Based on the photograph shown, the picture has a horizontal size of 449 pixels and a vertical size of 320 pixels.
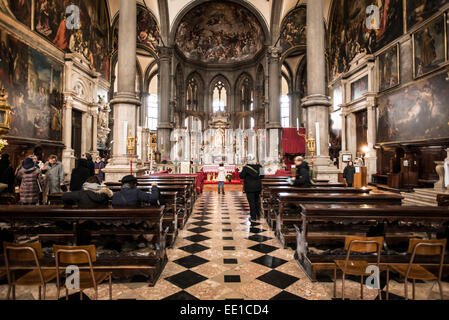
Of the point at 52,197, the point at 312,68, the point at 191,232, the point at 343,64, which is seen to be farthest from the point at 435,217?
the point at 343,64

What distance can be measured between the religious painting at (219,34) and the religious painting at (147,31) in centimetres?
174

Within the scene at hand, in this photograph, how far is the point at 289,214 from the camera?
512cm

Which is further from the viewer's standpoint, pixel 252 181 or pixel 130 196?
pixel 252 181

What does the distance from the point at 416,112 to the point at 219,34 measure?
17750mm

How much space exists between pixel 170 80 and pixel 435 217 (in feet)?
62.8

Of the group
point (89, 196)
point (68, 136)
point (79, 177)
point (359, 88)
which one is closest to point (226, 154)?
point (359, 88)

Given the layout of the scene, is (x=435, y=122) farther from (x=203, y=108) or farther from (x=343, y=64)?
(x=203, y=108)

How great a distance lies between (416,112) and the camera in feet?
36.1

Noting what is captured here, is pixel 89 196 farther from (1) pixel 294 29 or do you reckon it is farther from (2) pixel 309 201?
(1) pixel 294 29

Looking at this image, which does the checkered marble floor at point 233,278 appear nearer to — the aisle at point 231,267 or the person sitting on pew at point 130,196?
the aisle at point 231,267

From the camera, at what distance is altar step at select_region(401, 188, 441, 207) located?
8.33 metres

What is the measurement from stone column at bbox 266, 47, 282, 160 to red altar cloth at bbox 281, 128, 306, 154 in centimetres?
47

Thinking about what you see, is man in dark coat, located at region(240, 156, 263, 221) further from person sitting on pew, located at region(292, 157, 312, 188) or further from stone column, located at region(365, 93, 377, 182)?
stone column, located at region(365, 93, 377, 182)
